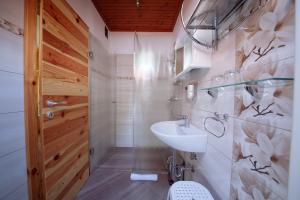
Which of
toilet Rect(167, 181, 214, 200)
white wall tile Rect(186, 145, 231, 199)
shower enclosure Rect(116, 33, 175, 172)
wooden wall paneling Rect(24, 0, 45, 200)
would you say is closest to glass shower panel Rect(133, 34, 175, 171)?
shower enclosure Rect(116, 33, 175, 172)

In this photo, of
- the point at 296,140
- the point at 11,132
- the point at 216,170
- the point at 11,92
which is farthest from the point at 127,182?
the point at 296,140

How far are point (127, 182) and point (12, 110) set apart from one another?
4.91 feet

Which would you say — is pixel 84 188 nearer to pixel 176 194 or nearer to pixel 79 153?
pixel 79 153

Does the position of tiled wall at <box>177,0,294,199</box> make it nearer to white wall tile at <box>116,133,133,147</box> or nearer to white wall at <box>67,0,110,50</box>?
white wall at <box>67,0,110,50</box>

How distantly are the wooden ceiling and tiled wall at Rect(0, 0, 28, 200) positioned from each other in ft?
4.78

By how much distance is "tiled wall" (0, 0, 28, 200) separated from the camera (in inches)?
32.4

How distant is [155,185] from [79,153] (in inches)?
40.4

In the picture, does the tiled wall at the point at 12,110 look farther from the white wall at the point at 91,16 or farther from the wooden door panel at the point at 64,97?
the white wall at the point at 91,16

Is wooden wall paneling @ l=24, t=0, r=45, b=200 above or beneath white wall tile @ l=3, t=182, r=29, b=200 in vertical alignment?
above

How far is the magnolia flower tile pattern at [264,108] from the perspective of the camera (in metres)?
0.53

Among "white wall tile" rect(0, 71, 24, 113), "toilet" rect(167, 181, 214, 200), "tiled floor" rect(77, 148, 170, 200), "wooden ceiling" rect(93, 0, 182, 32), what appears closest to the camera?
"white wall tile" rect(0, 71, 24, 113)

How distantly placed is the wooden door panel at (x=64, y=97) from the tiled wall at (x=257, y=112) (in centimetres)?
135

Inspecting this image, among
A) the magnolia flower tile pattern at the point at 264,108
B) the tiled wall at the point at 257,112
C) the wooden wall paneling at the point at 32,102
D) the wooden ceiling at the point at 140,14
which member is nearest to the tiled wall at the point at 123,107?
the wooden ceiling at the point at 140,14

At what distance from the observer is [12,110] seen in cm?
88
